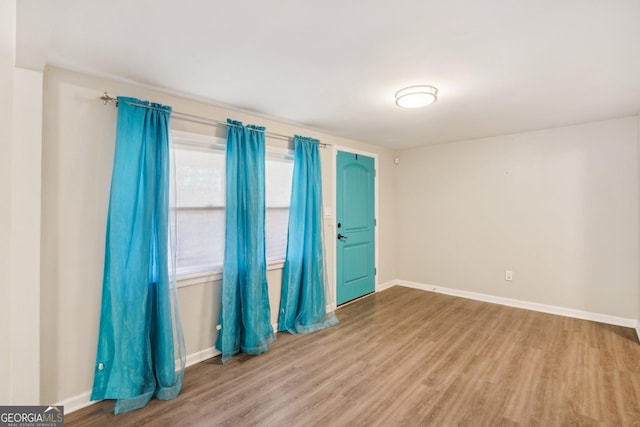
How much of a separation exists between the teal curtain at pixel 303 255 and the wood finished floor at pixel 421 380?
0.22 meters

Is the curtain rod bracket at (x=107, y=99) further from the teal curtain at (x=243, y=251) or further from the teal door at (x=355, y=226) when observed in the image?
the teal door at (x=355, y=226)

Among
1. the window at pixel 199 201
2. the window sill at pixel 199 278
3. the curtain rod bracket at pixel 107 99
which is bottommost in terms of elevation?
the window sill at pixel 199 278

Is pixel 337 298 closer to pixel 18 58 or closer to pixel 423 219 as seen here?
pixel 423 219

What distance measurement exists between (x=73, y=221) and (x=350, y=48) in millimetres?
2212

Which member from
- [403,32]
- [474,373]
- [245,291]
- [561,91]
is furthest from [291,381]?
[561,91]

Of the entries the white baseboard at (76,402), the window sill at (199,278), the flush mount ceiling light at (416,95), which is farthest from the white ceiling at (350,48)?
the white baseboard at (76,402)

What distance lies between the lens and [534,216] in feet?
12.7

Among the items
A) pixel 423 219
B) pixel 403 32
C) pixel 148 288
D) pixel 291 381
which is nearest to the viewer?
pixel 403 32

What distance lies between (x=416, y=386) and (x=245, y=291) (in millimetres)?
1674

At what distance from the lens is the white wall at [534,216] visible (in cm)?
332

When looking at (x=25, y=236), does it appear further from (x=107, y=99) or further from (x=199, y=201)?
(x=199, y=201)

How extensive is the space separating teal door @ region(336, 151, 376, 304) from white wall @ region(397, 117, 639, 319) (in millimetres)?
879

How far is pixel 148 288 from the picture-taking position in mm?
2203

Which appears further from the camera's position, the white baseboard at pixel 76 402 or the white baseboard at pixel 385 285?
the white baseboard at pixel 385 285
